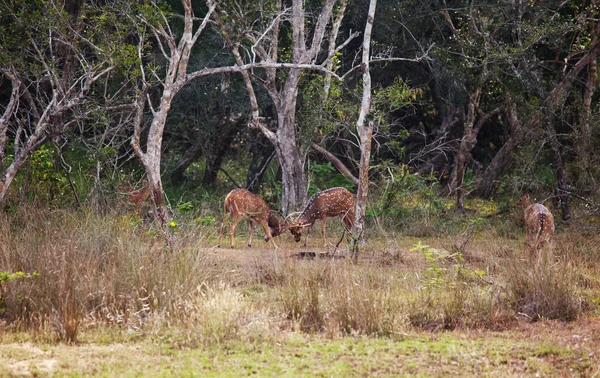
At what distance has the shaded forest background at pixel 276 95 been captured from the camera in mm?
12914

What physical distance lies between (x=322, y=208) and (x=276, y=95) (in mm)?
2662

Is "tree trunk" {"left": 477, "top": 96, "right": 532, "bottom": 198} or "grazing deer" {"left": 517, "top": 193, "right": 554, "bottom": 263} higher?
"tree trunk" {"left": 477, "top": 96, "right": 532, "bottom": 198}

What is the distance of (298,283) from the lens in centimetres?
909

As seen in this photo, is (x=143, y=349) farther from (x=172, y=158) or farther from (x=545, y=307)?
(x=172, y=158)

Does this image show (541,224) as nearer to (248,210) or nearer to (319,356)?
(248,210)

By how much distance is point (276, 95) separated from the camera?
1545cm

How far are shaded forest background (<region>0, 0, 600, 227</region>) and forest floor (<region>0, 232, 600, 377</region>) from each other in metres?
4.35

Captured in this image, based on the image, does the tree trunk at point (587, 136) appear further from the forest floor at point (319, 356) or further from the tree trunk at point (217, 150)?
the tree trunk at point (217, 150)

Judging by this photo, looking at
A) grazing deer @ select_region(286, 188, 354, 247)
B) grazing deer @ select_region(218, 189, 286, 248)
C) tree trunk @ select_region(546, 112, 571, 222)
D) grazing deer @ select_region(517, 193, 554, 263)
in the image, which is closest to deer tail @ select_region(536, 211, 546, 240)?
grazing deer @ select_region(517, 193, 554, 263)

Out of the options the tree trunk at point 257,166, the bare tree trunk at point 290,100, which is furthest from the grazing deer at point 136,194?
the tree trunk at point 257,166

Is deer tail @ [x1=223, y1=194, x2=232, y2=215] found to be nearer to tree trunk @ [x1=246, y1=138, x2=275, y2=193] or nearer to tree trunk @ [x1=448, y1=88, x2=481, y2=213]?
tree trunk @ [x1=246, y1=138, x2=275, y2=193]

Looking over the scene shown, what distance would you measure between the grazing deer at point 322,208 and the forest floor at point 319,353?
521 cm

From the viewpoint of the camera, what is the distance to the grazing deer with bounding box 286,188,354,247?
13.8m

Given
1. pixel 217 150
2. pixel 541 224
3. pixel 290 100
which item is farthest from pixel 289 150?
pixel 541 224
